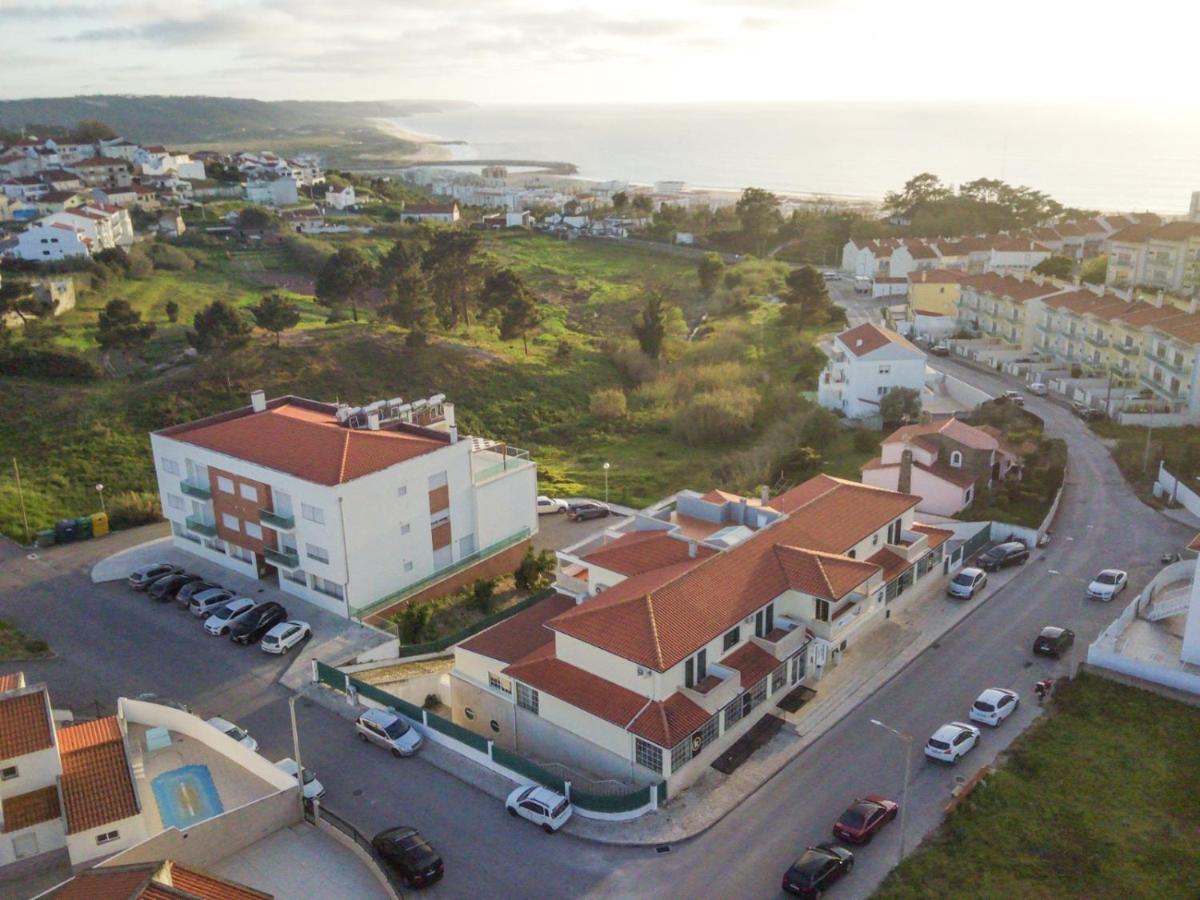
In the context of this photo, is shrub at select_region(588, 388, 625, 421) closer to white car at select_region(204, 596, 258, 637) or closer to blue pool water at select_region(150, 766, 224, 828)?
white car at select_region(204, 596, 258, 637)

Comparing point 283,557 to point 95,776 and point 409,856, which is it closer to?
point 95,776

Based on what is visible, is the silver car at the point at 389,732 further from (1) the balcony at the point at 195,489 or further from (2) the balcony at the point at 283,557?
(1) the balcony at the point at 195,489

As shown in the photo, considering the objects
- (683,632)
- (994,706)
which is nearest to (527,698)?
(683,632)

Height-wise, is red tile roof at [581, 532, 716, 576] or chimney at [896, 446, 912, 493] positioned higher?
red tile roof at [581, 532, 716, 576]

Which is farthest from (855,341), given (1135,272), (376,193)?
(376,193)

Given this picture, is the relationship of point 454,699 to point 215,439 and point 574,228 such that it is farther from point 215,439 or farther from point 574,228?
point 574,228

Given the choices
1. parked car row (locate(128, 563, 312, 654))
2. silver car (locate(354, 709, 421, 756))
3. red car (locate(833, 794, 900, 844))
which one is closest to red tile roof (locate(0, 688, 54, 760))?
silver car (locate(354, 709, 421, 756))

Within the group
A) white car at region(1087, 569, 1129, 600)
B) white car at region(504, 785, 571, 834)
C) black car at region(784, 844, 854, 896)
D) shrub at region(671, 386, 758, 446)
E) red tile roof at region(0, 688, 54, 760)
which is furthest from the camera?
shrub at region(671, 386, 758, 446)
